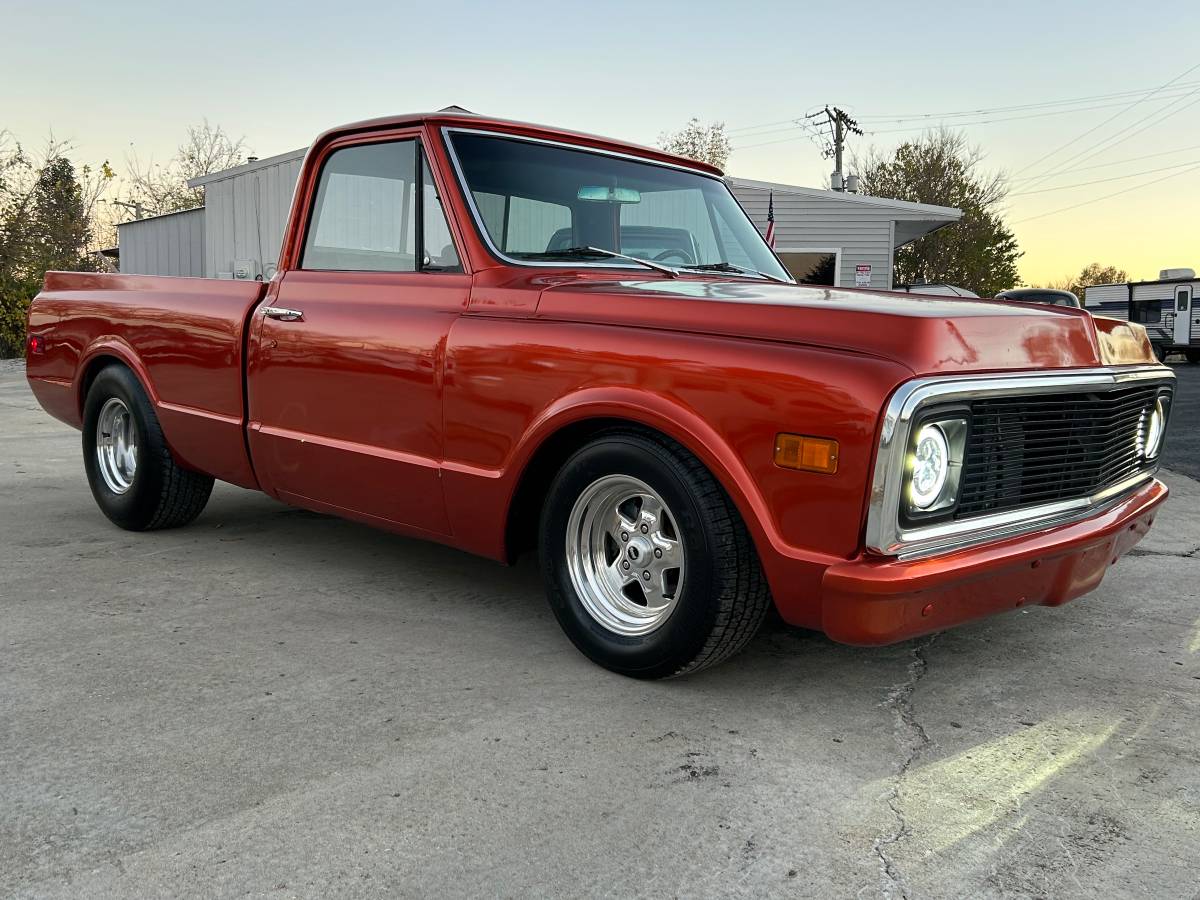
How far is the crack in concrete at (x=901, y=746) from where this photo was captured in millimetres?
2150

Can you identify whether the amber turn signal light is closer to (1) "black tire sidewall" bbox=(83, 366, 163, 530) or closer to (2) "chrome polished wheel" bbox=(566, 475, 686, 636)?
(2) "chrome polished wheel" bbox=(566, 475, 686, 636)

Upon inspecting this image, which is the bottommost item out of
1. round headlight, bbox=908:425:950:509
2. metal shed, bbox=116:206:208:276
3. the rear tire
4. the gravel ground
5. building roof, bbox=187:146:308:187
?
the gravel ground

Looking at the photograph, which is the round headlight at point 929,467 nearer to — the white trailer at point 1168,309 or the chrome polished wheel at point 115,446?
the chrome polished wheel at point 115,446

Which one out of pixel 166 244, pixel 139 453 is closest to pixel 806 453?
pixel 139 453

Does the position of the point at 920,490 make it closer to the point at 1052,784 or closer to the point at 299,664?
the point at 1052,784

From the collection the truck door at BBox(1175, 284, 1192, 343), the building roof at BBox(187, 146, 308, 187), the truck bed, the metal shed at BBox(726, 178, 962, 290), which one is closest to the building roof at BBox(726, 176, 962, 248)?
the metal shed at BBox(726, 178, 962, 290)

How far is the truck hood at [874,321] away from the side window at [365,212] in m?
0.72

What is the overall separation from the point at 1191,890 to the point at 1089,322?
1.68 m

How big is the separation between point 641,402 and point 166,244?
21.8 metres

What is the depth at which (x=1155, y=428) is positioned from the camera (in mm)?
3863

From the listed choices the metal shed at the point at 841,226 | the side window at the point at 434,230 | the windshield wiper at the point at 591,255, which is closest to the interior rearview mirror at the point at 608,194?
the windshield wiper at the point at 591,255

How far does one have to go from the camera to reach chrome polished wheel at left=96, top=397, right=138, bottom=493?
5.24 metres

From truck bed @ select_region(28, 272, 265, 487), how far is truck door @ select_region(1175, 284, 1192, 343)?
2988 centimetres

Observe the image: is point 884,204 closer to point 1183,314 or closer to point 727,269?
point 1183,314
